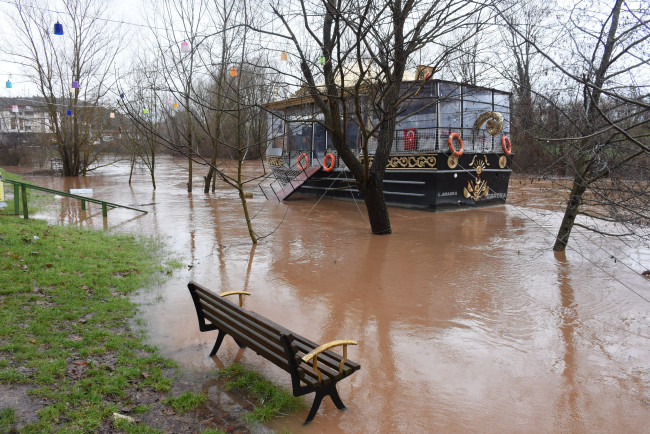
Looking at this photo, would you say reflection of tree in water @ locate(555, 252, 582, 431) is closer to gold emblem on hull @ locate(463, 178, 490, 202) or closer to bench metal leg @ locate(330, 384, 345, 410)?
bench metal leg @ locate(330, 384, 345, 410)

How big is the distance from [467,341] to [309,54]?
296 inches

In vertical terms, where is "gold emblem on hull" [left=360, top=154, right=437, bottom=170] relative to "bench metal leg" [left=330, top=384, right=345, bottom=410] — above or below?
above

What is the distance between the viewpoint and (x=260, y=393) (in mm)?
3980

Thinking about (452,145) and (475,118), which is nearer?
(452,145)

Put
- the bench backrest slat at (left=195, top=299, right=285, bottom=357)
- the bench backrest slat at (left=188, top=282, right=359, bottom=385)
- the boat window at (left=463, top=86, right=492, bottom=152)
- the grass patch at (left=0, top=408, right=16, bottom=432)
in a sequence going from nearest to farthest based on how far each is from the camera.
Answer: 1. the grass patch at (left=0, top=408, right=16, bottom=432)
2. the bench backrest slat at (left=188, top=282, right=359, bottom=385)
3. the bench backrest slat at (left=195, top=299, right=285, bottom=357)
4. the boat window at (left=463, top=86, right=492, bottom=152)

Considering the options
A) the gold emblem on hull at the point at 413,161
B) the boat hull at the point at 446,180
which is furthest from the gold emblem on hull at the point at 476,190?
the gold emblem on hull at the point at 413,161

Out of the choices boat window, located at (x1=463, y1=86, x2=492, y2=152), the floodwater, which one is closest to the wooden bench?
the floodwater

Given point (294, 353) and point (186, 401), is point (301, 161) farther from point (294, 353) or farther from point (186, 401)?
point (294, 353)

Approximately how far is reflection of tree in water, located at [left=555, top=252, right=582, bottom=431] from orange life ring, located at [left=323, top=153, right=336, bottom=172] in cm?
1135

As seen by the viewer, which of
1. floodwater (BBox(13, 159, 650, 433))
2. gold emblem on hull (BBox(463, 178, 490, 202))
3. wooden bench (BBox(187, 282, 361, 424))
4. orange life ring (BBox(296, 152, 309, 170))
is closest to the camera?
wooden bench (BBox(187, 282, 361, 424))

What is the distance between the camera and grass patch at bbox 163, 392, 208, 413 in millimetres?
3652

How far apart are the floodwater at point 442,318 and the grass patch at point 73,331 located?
433 millimetres

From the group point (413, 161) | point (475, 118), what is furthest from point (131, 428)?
point (475, 118)

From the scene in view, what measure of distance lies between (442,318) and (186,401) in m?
3.52
